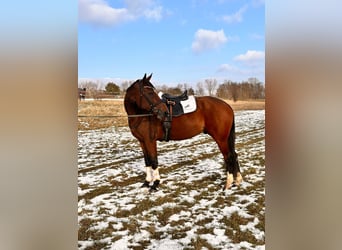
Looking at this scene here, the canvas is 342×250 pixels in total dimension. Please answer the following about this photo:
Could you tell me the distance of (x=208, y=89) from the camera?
3.74ft

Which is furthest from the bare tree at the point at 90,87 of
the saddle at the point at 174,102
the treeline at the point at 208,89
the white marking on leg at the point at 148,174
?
the white marking on leg at the point at 148,174

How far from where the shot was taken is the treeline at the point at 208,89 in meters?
0.95

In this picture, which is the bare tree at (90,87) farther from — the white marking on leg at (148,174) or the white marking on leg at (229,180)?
the white marking on leg at (229,180)

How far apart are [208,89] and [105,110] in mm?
512

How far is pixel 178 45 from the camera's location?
3.47 feet

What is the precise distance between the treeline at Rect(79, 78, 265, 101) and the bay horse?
13 centimetres

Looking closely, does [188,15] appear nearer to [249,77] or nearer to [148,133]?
[249,77]

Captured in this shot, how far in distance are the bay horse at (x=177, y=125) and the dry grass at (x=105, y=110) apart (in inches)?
2.4

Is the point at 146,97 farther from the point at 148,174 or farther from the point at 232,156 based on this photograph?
the point at 232,156

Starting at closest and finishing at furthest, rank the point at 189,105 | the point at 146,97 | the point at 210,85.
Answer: the point at 210,85 < the point at 146,97 < the point at 189,105

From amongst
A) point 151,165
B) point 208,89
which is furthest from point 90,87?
point 151,165
